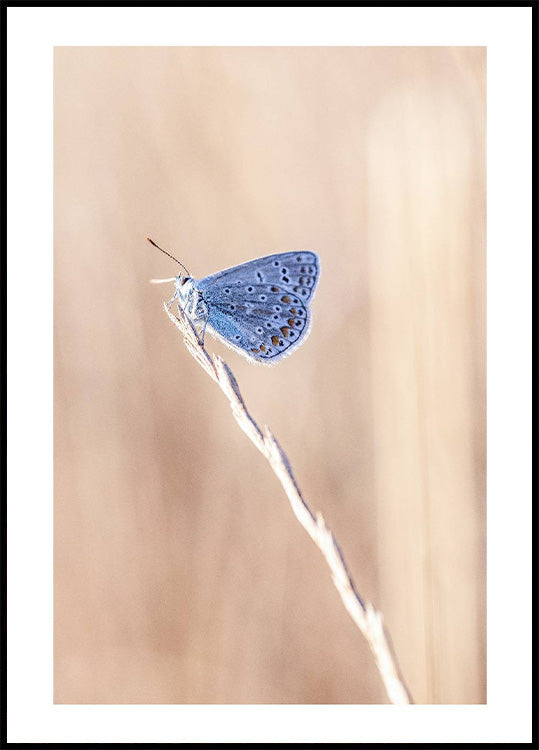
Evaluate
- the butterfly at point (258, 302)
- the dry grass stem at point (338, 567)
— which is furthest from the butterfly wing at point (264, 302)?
the dry grass stem at point (338, 567)

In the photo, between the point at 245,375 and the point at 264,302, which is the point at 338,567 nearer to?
the point at 264,302

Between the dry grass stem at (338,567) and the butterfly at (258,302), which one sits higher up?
the butterfly at (258,302)

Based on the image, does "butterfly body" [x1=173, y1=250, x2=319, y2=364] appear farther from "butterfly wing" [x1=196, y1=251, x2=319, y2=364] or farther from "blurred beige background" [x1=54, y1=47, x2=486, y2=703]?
"blurred beige background" [x1=54, y1=47, x2=486, y2=703]

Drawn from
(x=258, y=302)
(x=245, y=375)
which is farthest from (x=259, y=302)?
(x=245, y=375)

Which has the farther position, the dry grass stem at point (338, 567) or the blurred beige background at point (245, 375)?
the blurred beige background at point (245, 375)

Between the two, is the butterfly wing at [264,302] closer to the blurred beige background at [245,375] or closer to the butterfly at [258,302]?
the butterfly at [258,302]

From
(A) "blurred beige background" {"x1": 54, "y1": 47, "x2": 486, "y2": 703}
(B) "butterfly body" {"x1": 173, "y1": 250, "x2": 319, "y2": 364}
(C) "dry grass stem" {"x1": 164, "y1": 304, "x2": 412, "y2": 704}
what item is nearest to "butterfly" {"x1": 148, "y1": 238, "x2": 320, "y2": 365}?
(B) "butterfly body" {"x1": 173, "y1": 250, "x2": 319, "y2": 364}

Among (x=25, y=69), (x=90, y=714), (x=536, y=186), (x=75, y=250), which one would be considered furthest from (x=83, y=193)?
(x=90, y=714)
